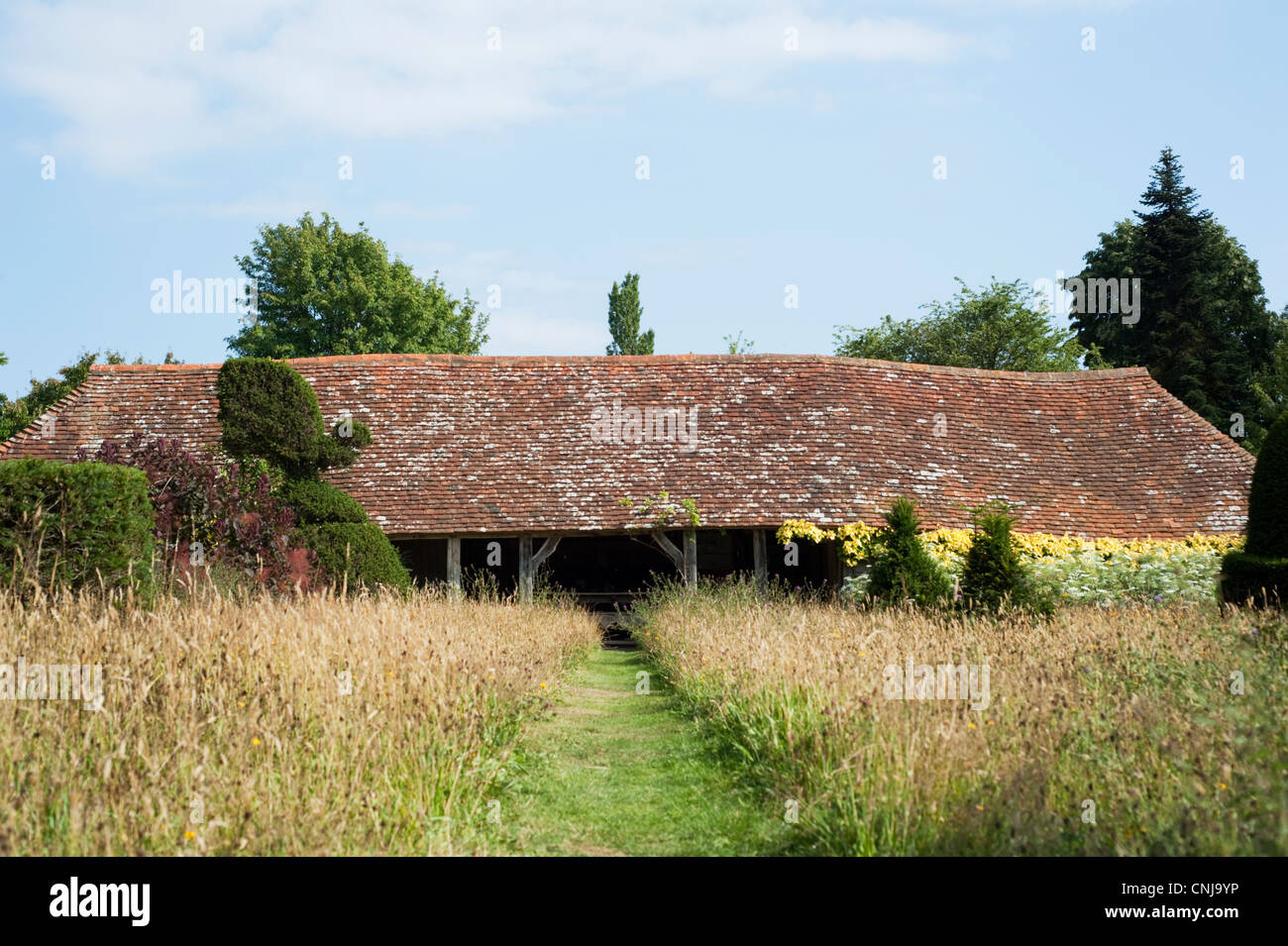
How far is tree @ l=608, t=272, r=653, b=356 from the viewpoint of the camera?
47.1 m

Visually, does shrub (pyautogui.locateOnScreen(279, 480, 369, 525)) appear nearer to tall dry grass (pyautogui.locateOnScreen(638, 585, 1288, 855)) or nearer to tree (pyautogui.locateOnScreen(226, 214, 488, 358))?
tall dry grass (pyautogui.locateOnScreen(638, 585, 1288, 855))

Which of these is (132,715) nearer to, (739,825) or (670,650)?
(739,825)

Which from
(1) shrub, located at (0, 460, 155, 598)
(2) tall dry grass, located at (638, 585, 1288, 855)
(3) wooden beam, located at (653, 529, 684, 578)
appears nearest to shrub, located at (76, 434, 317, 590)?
(1) shrub, located at (0, 460, 155, 598)

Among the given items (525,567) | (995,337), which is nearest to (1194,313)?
(995,337)

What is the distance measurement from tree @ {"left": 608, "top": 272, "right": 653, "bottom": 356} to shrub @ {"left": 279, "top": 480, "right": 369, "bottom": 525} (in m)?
33.4

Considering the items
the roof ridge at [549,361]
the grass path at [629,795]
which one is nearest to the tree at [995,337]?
the roof ridge at [549,361]

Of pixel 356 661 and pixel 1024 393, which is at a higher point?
pixel 1024 393

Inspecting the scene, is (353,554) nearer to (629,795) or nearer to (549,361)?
(629,795)

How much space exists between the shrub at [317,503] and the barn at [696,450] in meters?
3.98

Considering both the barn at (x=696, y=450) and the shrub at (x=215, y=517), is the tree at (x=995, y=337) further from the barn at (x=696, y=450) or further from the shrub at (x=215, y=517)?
the shrub at (x=215, y=517)

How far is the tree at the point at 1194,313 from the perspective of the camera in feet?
120

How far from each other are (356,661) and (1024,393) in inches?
772
